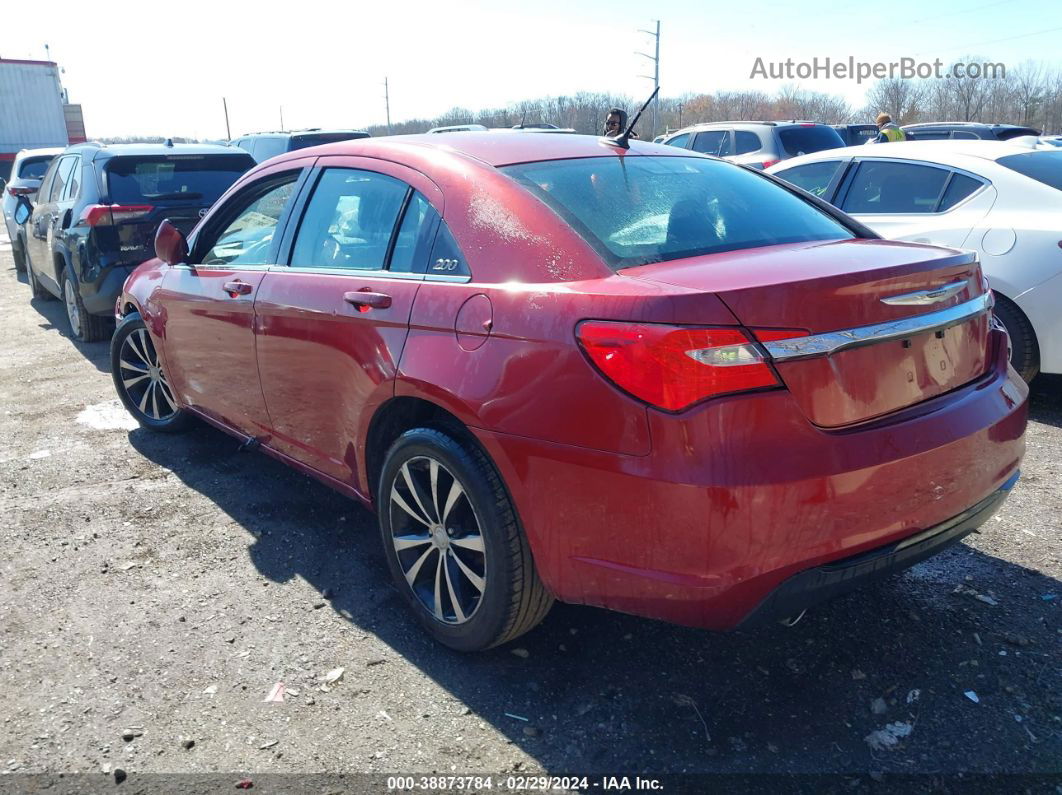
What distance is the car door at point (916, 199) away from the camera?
547cm

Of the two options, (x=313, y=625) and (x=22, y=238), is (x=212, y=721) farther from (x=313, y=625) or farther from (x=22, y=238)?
(x=22, y=238)

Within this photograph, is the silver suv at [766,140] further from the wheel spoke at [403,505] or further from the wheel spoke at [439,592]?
the wheel spoke at [439,592]

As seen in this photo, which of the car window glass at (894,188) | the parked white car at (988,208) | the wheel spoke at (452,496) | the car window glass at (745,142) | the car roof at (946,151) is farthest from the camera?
the car window glass at (745,142)

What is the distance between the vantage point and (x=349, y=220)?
3420mm

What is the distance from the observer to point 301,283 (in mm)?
3434

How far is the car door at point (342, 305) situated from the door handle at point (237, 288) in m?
0.14

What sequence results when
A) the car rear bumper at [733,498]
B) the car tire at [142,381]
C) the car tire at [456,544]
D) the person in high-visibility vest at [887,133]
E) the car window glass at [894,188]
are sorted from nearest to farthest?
the car rear bumper at [733,498], the car tire at [456,544], the car tire at [142,381], the car window glass at [894,188], the person in high-visibility vest at [887,133]

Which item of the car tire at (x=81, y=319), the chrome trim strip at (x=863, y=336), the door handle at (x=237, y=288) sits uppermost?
the chrome trim strip at (x=863, y=336)

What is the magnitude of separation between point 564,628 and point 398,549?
0.66m

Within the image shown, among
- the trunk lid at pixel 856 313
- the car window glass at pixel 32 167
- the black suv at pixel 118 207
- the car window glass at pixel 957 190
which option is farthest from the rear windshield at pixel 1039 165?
the car window glass at pixel 32 167

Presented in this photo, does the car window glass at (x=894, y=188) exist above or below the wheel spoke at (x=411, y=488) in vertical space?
above

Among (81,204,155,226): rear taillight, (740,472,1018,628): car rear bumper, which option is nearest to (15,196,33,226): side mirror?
(81,204,155,226): rear taillight

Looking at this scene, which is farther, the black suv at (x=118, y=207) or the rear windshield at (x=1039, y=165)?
the black suv at (x=118, y=207)

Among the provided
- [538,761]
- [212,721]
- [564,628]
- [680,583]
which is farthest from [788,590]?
[212,721]
